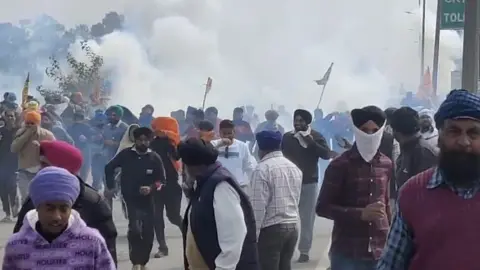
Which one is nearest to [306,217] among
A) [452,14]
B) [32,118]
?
[452,14]

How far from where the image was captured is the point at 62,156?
546 centimetres

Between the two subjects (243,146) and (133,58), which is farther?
(133,58)

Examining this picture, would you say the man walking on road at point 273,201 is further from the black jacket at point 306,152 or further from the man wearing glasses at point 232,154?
the black jacket at point 306,152

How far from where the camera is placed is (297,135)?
427 inches

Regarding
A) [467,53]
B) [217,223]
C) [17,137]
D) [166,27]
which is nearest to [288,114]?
[166,27]

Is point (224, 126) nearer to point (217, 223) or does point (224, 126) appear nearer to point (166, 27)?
point (217, 223)

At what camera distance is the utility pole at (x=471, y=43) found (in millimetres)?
8523

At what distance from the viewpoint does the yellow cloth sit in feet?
17.7

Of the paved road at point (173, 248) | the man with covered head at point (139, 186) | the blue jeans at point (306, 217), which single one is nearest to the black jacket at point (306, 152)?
the blue jeans at point (306, 217)

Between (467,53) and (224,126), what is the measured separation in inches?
115

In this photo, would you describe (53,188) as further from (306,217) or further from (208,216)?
(306,217)

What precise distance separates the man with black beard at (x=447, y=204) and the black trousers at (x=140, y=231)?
6.23 metres

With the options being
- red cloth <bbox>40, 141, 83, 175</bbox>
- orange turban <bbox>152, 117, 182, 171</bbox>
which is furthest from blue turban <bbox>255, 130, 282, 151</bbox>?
orange turban <bbox>152, 117, 182, 171</bbox>

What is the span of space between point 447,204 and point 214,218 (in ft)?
6.25
